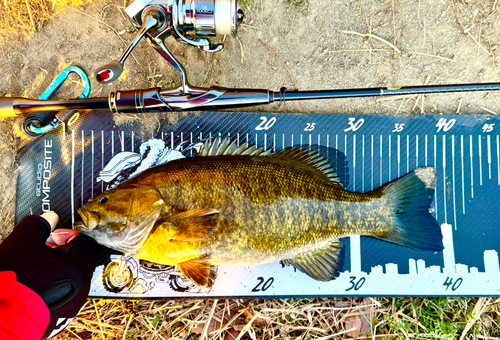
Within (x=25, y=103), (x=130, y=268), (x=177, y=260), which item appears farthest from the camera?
(x=130, y=268)

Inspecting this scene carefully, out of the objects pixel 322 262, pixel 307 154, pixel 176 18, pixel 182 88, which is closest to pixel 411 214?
pixel 322 262

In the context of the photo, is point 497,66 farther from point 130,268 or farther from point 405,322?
point 130,268

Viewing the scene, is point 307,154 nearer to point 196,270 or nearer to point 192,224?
point 192,224

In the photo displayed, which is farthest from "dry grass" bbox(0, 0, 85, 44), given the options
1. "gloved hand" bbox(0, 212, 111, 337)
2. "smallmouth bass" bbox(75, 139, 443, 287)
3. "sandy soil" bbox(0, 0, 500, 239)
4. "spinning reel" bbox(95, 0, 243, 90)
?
"smallmouth bass" bbox(75, 139, 443, 287)

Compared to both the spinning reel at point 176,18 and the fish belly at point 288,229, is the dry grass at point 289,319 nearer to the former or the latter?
the fish belly at point 288,229

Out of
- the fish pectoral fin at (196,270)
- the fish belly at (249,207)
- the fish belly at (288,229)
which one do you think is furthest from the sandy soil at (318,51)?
the fish pectoral fin at (196,270)

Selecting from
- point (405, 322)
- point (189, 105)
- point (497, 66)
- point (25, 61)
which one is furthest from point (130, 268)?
point (497, 66)
